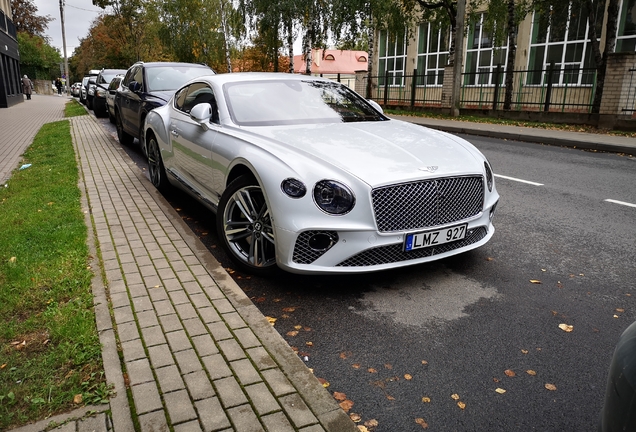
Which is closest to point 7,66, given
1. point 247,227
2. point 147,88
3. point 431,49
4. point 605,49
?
point 431,49

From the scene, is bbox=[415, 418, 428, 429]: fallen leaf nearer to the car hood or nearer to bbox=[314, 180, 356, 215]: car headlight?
bbox=[314, 180, 356, 215]: car headlight

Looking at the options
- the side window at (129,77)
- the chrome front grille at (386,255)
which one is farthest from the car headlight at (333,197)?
the side window at (129,77)

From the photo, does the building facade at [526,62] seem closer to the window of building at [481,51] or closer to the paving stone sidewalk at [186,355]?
the window of building at [481,51]

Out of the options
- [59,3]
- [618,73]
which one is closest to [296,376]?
[618,73]

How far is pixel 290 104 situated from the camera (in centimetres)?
515

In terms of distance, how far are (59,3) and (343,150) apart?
2169 inches

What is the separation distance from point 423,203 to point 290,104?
2.05 metres

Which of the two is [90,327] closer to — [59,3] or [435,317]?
[435,317]

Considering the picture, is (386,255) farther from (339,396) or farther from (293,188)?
(339,396)

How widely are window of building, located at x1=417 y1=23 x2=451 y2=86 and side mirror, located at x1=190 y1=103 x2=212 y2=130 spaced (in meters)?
24.6

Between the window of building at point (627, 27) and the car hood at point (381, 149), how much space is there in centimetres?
2024

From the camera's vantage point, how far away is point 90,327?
3035mm

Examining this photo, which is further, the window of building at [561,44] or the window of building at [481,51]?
the window of building at [481,51]

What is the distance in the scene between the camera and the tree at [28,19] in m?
63.8
